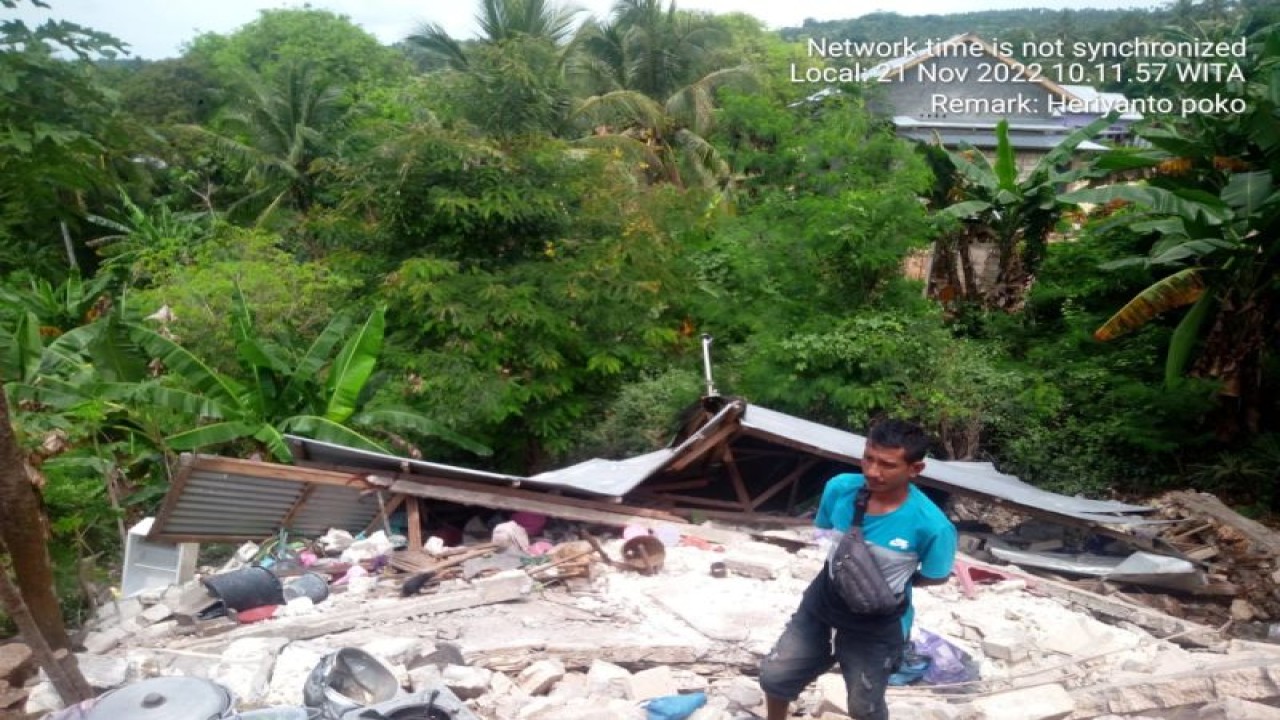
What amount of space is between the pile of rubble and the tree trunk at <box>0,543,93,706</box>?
0.69 ft

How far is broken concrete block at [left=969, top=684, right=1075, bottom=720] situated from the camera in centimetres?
450

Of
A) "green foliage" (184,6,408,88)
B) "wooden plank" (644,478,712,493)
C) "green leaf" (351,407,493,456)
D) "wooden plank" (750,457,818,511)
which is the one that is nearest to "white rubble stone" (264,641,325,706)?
"wooden plank" (644,478,712,493)

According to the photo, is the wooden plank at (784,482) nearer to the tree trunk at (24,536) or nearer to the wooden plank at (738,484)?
the wooden plank at (738,484)

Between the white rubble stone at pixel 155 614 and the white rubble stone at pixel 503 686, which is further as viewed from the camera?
the white rubble stone at pixel 155 614

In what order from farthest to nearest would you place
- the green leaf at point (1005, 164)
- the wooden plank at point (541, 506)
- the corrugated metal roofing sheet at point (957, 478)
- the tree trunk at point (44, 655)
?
the green leaf at point (1005, 164), the corrugated metal roofing sheet at point (957, 478), the wooden plank at point (541, 506), the tree trunk at point (44, 655)

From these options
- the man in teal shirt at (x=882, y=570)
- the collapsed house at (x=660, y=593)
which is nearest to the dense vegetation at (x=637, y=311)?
the collapsed house at (x=660, y=593)

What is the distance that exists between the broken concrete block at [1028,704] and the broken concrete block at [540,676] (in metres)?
2.06

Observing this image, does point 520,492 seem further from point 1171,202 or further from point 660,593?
point 1171,202

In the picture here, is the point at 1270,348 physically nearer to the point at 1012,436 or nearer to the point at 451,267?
the point at 1012,436

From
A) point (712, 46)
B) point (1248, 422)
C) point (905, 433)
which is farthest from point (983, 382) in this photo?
point (712, 46)

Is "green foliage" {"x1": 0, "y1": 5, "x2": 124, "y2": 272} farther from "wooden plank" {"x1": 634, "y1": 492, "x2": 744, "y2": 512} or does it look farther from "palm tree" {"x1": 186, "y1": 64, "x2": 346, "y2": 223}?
"palm tree" {"x1": 186, "y1": 64, "x2": 346, "y2": 223}

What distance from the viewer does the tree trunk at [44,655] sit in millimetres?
3576

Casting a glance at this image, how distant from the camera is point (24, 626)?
3.67 meters

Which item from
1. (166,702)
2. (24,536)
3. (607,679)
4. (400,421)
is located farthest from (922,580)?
(400,421)
